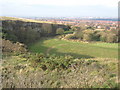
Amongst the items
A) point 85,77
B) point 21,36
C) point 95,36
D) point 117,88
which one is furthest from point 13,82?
point 95,36

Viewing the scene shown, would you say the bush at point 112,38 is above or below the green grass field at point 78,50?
above

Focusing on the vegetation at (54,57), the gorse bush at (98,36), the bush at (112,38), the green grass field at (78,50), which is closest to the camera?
the vegetation at (54,57)

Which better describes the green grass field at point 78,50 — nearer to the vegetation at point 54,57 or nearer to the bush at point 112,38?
the vegetation at point 54,57

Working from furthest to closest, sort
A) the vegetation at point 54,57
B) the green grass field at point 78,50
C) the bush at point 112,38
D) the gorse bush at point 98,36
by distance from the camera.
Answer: the gorse bush at point 98,36, the bush at point 112,38, the green grass field at point 78,50, the vegetation at point 54,57

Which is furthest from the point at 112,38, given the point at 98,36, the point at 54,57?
the point at 54,57

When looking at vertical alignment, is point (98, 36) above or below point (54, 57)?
below

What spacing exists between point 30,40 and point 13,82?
26.1m

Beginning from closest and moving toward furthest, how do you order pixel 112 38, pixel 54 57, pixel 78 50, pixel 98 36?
pixel 54 57 → pixel 78 50 → pixel 112 38 → pixel 98 36

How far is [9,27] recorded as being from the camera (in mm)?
28125

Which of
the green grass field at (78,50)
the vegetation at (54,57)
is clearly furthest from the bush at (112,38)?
the green grass field at (78,50)

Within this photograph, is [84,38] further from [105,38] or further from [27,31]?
[27,31]

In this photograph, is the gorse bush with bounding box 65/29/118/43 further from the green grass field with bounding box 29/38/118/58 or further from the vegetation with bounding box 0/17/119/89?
the green grass field with bounding box 29/38/118/58

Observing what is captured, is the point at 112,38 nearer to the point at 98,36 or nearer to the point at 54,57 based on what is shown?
the point at 98,36

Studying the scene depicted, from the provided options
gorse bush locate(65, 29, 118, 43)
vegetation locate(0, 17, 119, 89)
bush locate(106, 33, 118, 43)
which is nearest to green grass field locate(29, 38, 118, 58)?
vegetation locate(0, 17, 119, 89)
